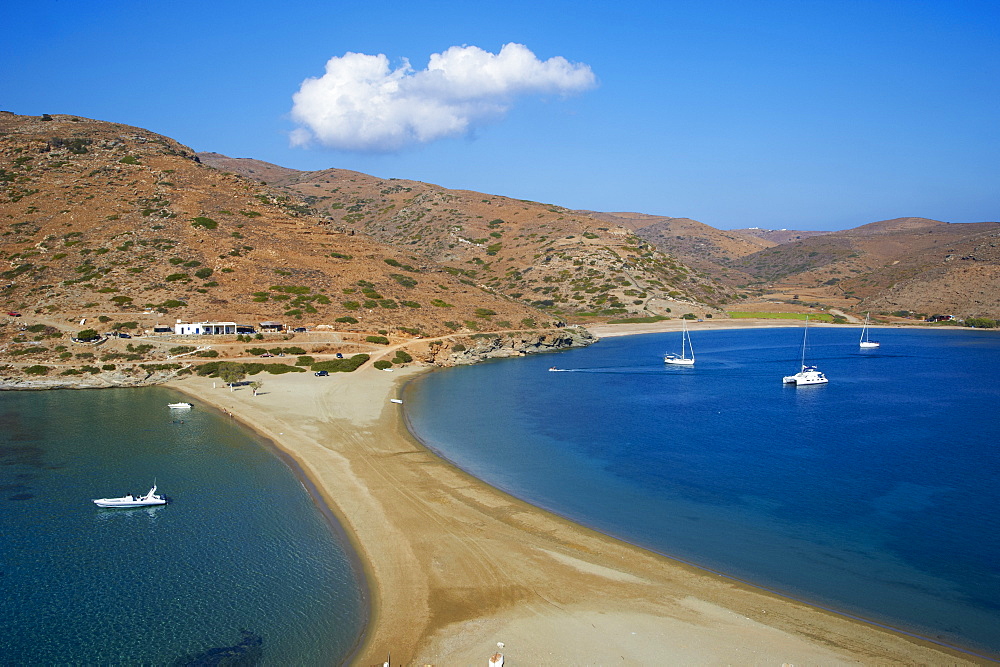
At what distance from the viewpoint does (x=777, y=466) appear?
38844 millimetres

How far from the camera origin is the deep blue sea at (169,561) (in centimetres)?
1970

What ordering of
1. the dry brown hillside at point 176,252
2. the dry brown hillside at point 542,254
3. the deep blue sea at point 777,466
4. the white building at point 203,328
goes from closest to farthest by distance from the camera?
the deep blue sea at point 777,466 → the white building at point 203,328 → the dry brown hillside at point 176,252 → the dry brown hillside at point 542,254

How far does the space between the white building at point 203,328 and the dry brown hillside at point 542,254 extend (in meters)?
53.3

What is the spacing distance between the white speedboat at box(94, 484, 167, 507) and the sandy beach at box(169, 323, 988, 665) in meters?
7.39

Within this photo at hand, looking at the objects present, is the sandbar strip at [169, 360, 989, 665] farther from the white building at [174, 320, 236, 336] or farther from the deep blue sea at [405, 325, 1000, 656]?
the white building at [174, 320, 236, 336]

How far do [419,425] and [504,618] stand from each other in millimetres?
28485

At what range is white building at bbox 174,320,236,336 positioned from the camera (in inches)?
2808

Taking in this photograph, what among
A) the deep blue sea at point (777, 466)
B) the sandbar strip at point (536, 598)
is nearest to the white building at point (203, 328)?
the deep blue sea at point (777, 466)

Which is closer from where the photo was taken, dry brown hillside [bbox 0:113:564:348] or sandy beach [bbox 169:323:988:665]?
sandy beach [bbox 169:323:988:665]

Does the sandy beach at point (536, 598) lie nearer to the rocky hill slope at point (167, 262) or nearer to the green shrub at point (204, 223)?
the rocky hill slope at point (167, 262)

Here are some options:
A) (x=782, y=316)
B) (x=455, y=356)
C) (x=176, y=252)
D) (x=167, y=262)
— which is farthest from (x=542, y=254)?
(x=167, y=262)

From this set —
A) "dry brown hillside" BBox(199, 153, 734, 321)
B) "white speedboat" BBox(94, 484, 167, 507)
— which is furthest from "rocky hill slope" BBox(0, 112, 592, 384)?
"white speedboat" BBox(94, 484, 167, 507)

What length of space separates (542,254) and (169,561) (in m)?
136

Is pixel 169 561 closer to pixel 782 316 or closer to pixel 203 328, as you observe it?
pixel 203 328
